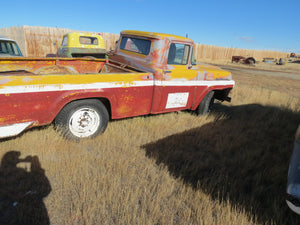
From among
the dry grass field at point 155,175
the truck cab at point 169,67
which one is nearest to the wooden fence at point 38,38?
the truck cab at point 169,67

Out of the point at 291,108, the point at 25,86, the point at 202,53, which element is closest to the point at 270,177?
the point at 25,86

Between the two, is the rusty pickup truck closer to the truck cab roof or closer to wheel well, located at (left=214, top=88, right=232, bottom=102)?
the truck cab roof

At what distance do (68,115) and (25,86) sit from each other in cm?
68

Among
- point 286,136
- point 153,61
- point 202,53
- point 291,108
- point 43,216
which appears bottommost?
point 43,216

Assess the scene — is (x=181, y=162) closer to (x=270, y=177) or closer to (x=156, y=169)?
(x=156, y=169)

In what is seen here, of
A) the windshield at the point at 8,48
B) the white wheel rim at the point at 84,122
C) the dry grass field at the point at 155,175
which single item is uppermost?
the windshield at the point at 8,48

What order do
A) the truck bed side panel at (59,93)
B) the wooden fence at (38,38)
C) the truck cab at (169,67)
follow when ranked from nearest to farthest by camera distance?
1. the truck bed side panel at (59,93)
2. the truck cab at (169,67)
3. the wooden fence at (38,38)

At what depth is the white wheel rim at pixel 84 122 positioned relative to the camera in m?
2.98

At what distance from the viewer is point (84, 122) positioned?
3.06 metres

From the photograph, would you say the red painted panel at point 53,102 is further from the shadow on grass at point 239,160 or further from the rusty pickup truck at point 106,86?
the shadow on grass at point 239,160

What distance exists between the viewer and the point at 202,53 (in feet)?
89.8

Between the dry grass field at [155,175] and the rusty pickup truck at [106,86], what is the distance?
0.38 m

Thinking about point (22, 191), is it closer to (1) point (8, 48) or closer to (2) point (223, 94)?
(2) point (223, 94)

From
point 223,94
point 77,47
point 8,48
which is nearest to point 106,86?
point 223,94
